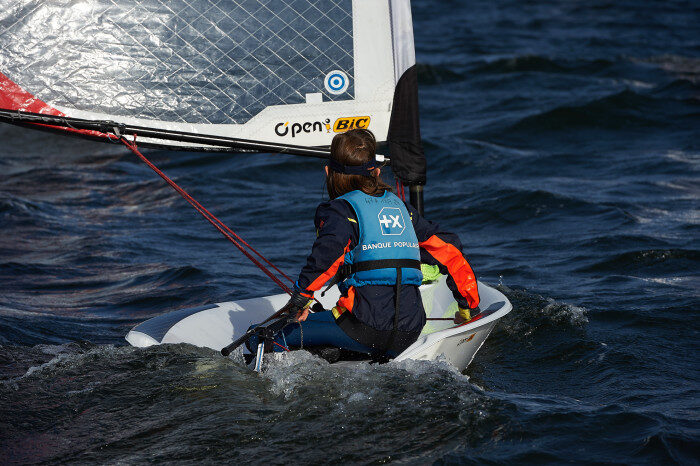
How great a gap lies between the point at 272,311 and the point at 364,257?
143 cm

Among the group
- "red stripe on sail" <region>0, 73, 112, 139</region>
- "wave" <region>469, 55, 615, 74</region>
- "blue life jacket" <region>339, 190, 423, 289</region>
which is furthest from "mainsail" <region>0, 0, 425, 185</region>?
"wave" <region>469, 55, 615, 74</region>

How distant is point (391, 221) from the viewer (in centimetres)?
364

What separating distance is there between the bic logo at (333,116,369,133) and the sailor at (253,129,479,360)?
2.75ft

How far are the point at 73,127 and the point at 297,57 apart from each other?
3.91 feet

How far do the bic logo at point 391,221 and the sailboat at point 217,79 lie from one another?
773mm

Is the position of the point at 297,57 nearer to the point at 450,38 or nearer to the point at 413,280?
the point at 413,280

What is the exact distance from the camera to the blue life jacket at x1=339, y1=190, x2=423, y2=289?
11.8 feet

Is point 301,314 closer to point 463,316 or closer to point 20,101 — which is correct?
point 463,316

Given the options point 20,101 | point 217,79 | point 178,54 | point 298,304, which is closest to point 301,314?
point 298,304

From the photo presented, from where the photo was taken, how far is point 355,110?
4586 mm

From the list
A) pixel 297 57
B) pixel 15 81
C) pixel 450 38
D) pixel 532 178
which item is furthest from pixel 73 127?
pixel 450 38

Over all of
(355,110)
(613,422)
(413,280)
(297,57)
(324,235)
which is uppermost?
(297,57)

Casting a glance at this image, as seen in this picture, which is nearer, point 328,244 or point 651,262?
point 328,244

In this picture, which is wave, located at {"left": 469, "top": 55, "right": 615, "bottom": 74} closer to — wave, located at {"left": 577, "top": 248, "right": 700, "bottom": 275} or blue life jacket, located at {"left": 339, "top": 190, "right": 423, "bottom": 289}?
wave, located at {"left": 577, "top": 248, "right": 700, "bottom": 275}
